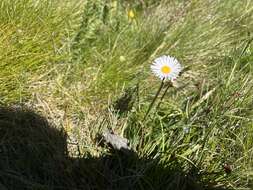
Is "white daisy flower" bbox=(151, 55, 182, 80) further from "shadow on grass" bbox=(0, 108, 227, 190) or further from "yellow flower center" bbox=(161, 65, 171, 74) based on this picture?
"shadow on grass" bbox=(0, 108, 227, 190)

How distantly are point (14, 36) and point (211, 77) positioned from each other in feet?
3.92

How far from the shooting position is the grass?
248 cm

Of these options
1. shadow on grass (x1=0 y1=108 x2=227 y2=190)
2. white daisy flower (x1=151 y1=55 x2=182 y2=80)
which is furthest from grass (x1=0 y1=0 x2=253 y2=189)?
white daisy flower (x1=151 y1=55 x2=182 y2=80)

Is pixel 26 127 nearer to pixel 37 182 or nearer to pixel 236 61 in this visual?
pixel 37 182

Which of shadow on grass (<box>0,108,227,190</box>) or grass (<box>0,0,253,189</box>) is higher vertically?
grass (<box>0,0,253,189</box>)

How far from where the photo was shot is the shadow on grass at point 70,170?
2.42m

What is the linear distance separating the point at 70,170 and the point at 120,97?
0.61 meters

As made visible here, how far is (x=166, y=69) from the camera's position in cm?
250

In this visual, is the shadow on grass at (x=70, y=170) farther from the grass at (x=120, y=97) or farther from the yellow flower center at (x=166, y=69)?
the yellow flower center at (x=166, y=69)

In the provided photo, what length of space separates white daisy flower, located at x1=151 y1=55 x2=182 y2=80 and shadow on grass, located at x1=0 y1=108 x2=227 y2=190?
0.41 meters

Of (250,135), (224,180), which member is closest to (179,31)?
(250,135)

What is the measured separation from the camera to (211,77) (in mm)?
3135

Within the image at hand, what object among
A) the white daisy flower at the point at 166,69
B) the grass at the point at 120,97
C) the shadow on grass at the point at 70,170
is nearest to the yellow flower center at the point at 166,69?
the white daisy flower at the point at 166,69

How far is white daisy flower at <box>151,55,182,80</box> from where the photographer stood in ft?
8.12
